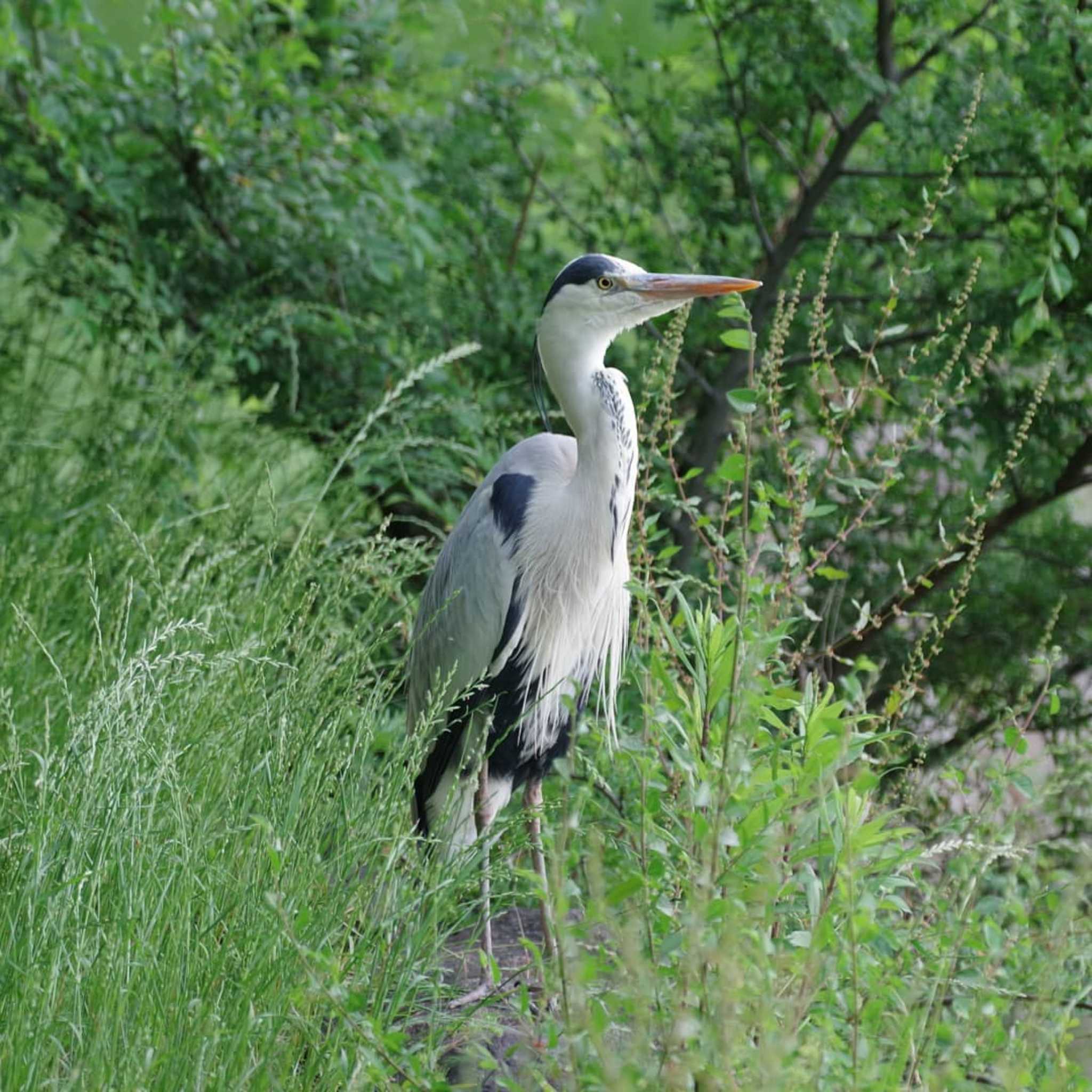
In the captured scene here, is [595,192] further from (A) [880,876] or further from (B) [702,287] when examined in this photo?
(A) [880,876]

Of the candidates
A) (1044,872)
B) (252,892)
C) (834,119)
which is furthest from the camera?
(834,119)

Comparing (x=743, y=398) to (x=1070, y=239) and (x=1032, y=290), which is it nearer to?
(x=1032, y=290)

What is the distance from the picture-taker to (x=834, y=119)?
4.57m

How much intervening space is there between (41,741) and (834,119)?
3.12 m

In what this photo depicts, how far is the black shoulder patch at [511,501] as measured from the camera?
3250 millimetres

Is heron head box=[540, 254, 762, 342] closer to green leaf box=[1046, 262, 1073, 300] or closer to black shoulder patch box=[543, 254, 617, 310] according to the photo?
black shoulder patch box=[543, 254, 617, 310]

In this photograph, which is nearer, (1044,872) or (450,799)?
(450,799)

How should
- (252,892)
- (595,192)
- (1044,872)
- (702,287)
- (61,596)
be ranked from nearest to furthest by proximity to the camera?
(252,892), (702,287), (61,596), (1044,872), (595,192)

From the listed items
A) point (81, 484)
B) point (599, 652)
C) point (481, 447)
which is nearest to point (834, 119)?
point (481, 447)

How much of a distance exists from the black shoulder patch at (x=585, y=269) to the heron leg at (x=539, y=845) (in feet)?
3.67

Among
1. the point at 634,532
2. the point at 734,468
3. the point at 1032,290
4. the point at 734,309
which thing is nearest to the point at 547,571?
the point at 634,532

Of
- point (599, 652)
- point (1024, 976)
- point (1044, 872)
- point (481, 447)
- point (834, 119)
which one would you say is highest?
point (834, 119)

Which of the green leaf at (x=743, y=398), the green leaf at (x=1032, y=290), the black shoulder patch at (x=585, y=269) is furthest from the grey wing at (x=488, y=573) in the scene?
the green leaf at (x=1032, y=290)

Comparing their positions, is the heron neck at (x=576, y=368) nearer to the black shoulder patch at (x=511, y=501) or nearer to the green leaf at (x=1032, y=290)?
the black shoulder patch at (x=511, y=501)
